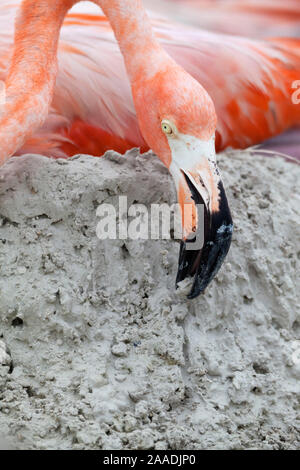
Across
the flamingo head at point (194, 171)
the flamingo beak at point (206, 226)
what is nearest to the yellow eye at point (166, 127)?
the flamingo head at point (194, 171)

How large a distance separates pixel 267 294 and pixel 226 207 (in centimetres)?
56

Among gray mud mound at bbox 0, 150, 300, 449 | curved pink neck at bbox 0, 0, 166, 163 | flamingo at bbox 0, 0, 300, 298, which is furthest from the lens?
curved pink neck at bbox 0, 0, 166, 163

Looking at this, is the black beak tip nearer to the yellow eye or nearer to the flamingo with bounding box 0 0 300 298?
the flamingo with bounding box 0 0 300 298

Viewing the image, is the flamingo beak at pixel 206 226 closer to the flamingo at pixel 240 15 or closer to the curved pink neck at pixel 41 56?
the curved pink neck at pixel 41 56

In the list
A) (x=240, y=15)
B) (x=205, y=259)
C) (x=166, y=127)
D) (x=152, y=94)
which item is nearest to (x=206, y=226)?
(x=205, y=259)

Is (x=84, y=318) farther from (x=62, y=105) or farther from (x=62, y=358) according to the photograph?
(x=62, y=105)

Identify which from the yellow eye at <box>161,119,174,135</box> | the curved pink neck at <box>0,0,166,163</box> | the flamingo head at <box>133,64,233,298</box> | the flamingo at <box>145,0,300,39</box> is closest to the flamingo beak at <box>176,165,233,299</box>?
the flamingo head at <box>133,64,233,298</box>

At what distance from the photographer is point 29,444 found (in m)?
1.76

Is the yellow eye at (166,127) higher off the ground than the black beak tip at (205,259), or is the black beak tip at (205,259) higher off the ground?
the yellow eye at (166,127)

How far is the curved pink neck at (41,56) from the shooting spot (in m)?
2.22

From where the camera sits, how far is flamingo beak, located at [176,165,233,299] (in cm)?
197

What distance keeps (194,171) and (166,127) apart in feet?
0.62

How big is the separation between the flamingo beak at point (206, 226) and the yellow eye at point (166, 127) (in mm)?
142

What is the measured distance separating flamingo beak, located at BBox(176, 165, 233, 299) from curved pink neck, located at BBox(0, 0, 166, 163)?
0.47 m
